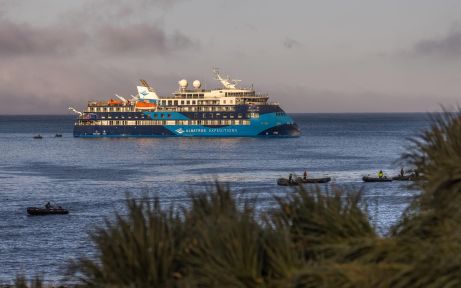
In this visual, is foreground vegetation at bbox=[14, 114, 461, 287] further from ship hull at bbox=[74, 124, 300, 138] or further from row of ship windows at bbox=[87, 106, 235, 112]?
ship hull at bbox=[74, 124, 300, 138]

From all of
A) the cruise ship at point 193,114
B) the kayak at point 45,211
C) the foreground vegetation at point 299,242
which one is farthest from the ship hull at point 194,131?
the foreground vegetation at point 299,242

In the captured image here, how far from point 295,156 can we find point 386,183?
1750 inches

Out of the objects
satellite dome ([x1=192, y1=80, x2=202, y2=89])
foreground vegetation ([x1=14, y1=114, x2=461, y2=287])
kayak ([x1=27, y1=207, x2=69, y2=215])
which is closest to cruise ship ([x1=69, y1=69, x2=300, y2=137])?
satellite dome ([x1=192, y1=80, x2=202, y2=89])

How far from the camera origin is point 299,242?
50.6 ft

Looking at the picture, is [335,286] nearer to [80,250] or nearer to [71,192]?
[80,250]

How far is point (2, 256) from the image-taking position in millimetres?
43875

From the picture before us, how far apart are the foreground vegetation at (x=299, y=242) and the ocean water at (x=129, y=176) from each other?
1095 mm

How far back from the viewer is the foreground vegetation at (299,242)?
523 inches

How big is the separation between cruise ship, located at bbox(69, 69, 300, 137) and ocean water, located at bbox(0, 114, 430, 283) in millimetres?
2200

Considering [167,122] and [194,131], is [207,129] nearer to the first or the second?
[194,131]

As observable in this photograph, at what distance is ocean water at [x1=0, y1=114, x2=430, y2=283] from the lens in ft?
150

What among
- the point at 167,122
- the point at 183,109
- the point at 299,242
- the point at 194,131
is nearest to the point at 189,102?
the point at 183,109

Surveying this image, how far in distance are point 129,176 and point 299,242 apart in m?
78.1

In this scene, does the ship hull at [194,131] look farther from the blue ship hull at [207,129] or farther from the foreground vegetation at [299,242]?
the foreground vegetation at [299,242]
